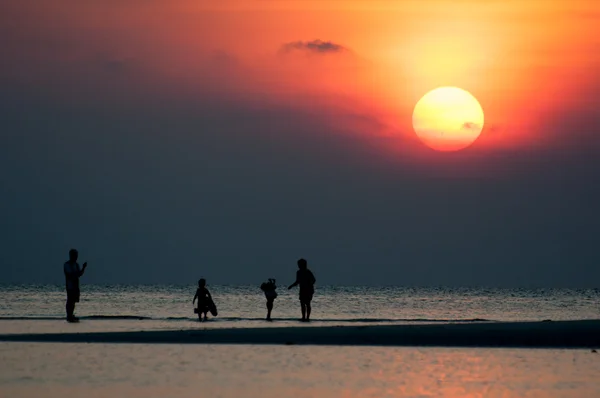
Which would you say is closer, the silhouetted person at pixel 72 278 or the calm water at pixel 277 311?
the silhouetted person at pixel 72 278

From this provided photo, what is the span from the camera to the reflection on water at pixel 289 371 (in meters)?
15.0

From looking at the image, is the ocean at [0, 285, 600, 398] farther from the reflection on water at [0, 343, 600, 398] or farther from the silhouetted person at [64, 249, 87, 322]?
the silhouetted person at [64, 249, 87, 322]

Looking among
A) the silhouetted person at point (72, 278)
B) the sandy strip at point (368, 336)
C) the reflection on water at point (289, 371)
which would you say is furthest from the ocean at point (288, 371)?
the silhouetted person at point (72, 278)

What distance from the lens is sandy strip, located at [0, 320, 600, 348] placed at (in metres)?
23.7

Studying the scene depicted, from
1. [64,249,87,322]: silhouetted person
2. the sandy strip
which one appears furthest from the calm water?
the sandy strip

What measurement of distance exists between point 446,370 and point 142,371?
198 inches

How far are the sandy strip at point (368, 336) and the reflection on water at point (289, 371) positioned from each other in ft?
4.93

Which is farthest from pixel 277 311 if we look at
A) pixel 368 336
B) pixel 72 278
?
pixel 368 336

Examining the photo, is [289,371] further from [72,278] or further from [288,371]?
[72,278]

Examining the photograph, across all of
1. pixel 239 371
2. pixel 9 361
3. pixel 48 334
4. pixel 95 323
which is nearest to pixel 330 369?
pixel 239 371

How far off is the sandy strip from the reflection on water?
1503 mm

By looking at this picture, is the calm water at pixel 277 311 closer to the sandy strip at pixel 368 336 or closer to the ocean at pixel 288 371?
the sandy strip at pixel 368 336

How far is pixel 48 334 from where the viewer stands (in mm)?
25641

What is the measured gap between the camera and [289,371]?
57.5ft
